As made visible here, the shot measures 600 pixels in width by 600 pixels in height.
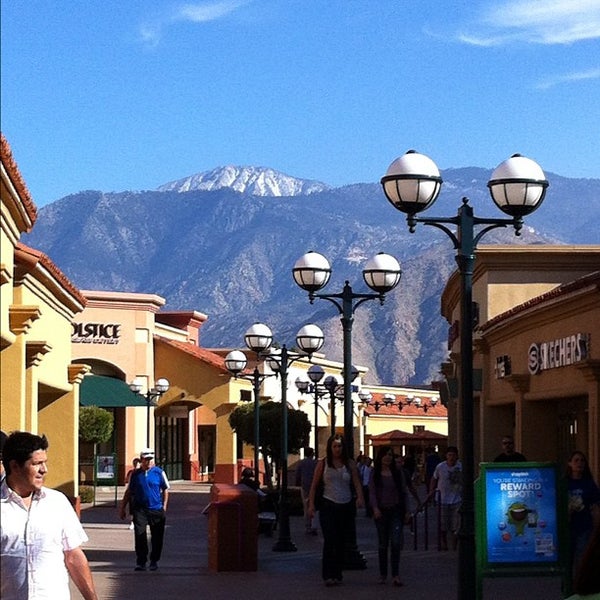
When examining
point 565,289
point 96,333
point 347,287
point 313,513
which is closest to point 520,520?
point 313,513

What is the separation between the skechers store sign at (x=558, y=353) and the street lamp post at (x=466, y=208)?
10.3m

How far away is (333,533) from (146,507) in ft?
10.7

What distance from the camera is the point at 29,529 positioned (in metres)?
7.30

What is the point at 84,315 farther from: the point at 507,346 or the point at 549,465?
the point at 549,465

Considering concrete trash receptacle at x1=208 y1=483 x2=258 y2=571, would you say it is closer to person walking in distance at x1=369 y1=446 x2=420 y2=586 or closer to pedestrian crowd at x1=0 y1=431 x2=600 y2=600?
pedestrian crowd at x1=0 y1=431 x2=600 y2=600

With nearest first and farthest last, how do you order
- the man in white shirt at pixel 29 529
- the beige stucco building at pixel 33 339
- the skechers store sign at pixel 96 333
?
the man in white shirt at pixel 29 529
the beige stucco building at pixel 33 339
the skechers store sign at pixel 96 333

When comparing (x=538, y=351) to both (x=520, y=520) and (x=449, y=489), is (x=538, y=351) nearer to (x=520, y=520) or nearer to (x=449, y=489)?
(x=449, y=489)

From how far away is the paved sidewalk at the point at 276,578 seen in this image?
1630 cm

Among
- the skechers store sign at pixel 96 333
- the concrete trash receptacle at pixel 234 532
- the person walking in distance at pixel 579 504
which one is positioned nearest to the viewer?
the person walking in distance at pixel 579 504

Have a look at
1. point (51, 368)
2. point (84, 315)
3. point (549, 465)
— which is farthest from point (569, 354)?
point (84, 315)

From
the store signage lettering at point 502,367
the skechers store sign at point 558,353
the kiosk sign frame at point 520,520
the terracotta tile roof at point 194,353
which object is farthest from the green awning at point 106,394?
the kiosk sign frame at point 520,520

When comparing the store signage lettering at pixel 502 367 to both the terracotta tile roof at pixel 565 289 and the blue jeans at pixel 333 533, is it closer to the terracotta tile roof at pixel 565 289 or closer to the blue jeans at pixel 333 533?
the terracotta tile roof at pixel 565 289

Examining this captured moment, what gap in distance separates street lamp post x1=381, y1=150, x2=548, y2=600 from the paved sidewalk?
264 cm

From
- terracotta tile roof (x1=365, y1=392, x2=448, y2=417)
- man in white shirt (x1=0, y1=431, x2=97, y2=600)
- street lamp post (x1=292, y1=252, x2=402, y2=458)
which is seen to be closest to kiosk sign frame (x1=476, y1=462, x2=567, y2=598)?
street lamp post (x1=292, y1=252, x2=402, y2=458)
